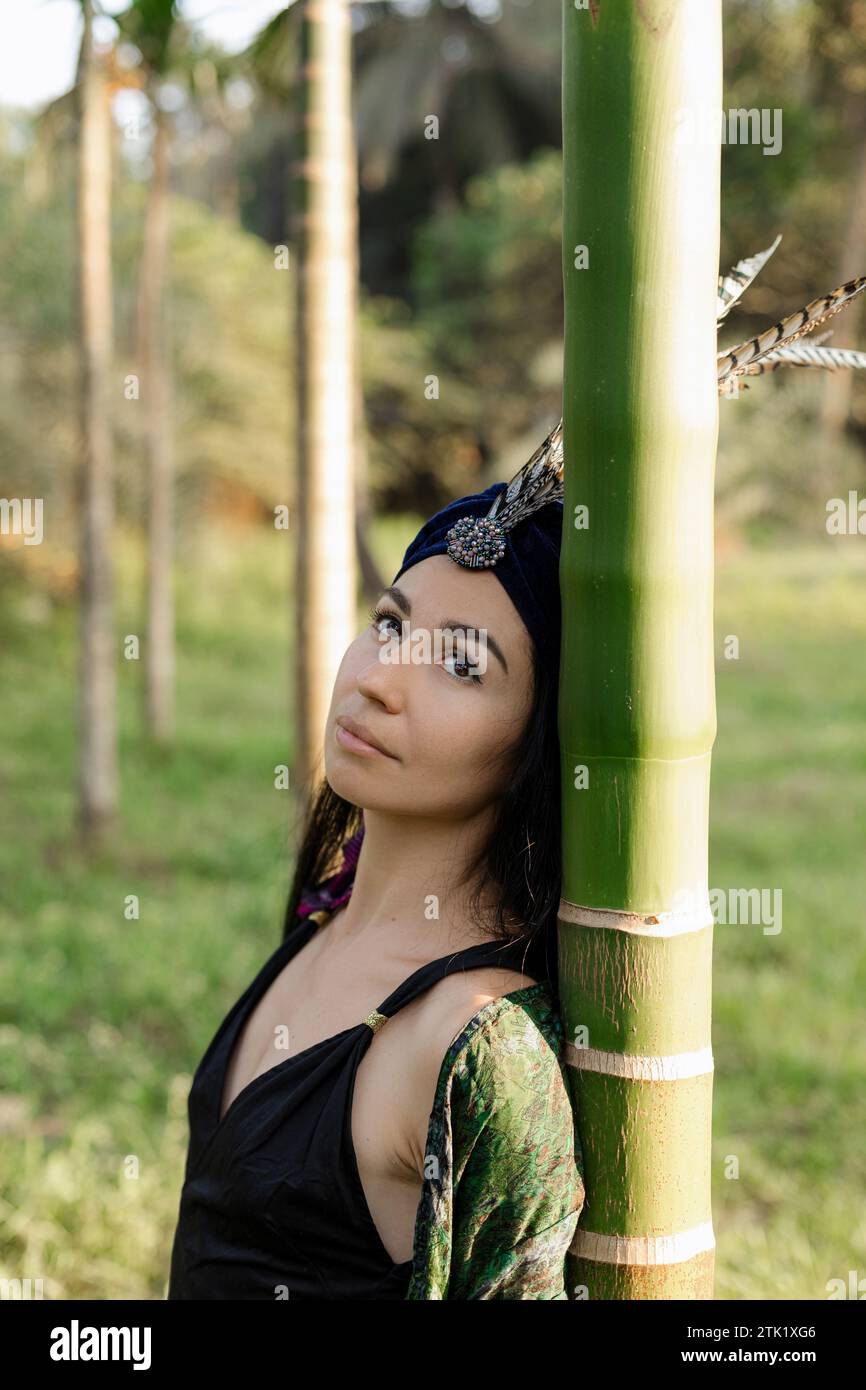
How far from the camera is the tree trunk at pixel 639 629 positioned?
47.4 inches

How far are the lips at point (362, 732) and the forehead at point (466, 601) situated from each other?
0.44 feet

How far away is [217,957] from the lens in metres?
5.60

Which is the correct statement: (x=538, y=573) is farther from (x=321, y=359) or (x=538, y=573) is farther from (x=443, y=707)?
(x=321, y=359)

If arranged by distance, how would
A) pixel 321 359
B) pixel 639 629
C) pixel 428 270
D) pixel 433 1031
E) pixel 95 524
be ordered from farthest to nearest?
1. pixel 428 270
2. pixel 95 524
3. pixel 321 359
4. pixel 433 1031
5. pixel 639 629

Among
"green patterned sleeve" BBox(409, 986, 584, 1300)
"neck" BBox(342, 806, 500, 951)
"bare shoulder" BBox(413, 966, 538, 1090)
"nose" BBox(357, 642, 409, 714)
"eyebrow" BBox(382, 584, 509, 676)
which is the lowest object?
"green patterned sleeve" BBox(409, 986, 584, 1300)

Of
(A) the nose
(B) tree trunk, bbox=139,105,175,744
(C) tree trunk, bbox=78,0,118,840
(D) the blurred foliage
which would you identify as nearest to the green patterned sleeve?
(A) the nose

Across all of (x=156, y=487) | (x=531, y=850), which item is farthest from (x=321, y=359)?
(x=156, y=487)

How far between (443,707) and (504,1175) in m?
0.48

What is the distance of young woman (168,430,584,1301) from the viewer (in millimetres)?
1276

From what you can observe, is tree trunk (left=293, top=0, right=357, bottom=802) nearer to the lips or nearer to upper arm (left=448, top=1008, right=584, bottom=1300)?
the lips

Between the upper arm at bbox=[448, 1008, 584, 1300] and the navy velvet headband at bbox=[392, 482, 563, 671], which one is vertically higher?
the navy velvet headband at bbox=[392, 482, 563, 671]

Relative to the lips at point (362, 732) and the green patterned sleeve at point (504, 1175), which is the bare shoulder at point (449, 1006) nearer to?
the green patterned sleeve at point (504, 1175)

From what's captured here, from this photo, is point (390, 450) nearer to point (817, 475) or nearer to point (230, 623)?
point (230, 623)
